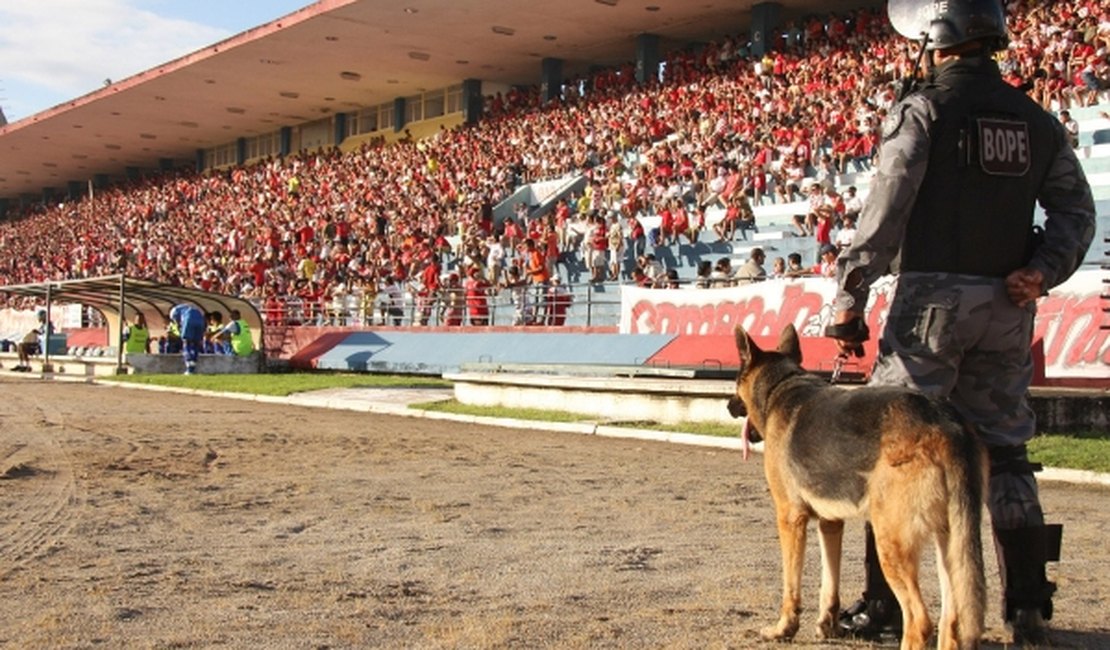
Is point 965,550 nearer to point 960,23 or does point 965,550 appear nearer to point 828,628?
point 828,628

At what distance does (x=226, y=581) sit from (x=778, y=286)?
13526 millimetres

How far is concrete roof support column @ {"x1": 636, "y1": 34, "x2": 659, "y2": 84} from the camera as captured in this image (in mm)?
37500

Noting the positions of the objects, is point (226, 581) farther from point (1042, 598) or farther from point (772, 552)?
point (1042, 598)

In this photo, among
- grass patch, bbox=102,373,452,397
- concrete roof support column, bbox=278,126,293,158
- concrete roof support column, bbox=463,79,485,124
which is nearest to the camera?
grass patch, bbox=102,373,452,397

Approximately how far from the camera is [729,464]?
457 inches

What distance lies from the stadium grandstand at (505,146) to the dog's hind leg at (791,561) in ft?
36.9

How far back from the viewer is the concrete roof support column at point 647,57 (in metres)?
37.5

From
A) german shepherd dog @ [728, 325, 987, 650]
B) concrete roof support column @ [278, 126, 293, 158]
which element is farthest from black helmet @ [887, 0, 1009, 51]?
concrete roof support column @ [278, 126, 293, 158]

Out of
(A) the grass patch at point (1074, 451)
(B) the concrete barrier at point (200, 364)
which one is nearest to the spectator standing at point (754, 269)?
(A) the grass patch at point (1074, 451)

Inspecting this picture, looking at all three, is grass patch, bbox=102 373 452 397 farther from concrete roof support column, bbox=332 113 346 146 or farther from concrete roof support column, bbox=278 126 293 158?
concrete roof support column, bbox=278 126 293 158

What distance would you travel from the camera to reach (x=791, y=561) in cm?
479

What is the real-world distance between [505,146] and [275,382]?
14.6 m

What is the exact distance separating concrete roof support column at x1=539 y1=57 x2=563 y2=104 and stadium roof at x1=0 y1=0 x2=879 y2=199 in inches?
21.2

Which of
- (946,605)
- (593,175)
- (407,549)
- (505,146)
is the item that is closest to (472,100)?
(505,146)
